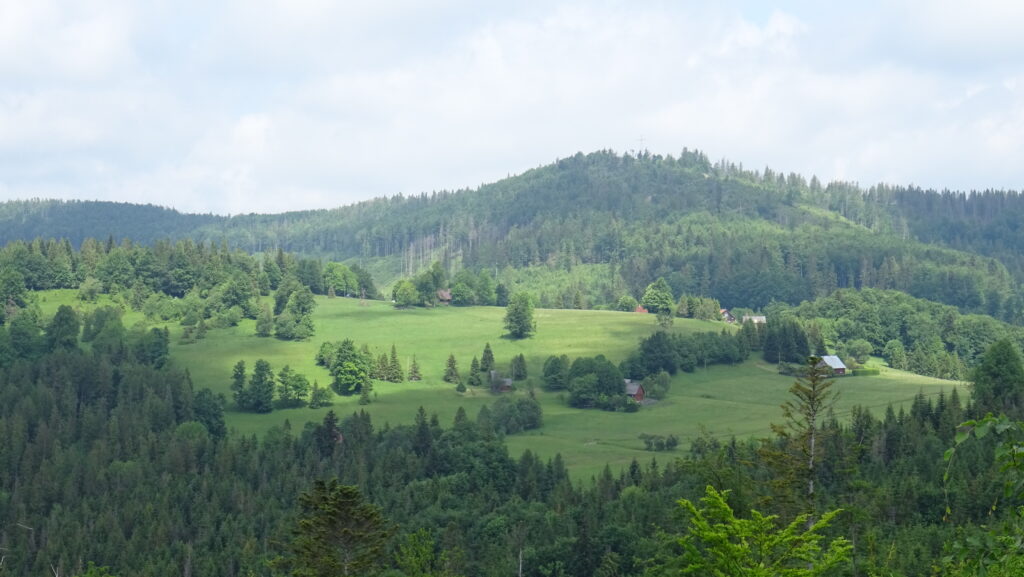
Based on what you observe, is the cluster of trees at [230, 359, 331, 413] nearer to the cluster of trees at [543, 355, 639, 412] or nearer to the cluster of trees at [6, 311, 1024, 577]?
the cluster of trees at [6, 311, 1024, 577]

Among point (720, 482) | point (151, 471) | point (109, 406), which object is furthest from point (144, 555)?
point (720, 482)

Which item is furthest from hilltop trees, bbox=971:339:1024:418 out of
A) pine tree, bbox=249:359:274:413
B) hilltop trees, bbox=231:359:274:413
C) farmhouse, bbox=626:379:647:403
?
hilltop trees, bbox=231:359:274:413

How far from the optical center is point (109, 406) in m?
192

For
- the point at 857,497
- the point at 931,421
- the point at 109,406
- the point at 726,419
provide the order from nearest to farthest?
the point at 857,497 → the point at 931,421 → the point at 726,419 → the point at 109,406

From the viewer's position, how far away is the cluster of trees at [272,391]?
630 feet

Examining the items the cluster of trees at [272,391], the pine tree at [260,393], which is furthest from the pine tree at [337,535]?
the pine tree at [260,393]

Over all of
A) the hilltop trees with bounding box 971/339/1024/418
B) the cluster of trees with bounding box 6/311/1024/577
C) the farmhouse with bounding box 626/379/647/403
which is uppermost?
the hilltop trees with bounding box 971/339/1024/418

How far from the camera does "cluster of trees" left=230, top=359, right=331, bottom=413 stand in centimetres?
19200

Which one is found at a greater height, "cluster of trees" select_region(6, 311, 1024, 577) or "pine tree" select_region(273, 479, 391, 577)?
"pine tree" select_region(273, 479, 391, 577)

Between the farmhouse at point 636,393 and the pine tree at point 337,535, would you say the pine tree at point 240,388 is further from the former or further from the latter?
the pine tree at point 337,535

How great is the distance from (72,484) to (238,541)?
3923 centimetres

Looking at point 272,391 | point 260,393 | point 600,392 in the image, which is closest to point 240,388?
point 260,393

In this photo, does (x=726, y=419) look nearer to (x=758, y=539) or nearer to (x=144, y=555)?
(x=144, y=555)

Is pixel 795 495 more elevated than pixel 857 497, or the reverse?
pixel 795 495
